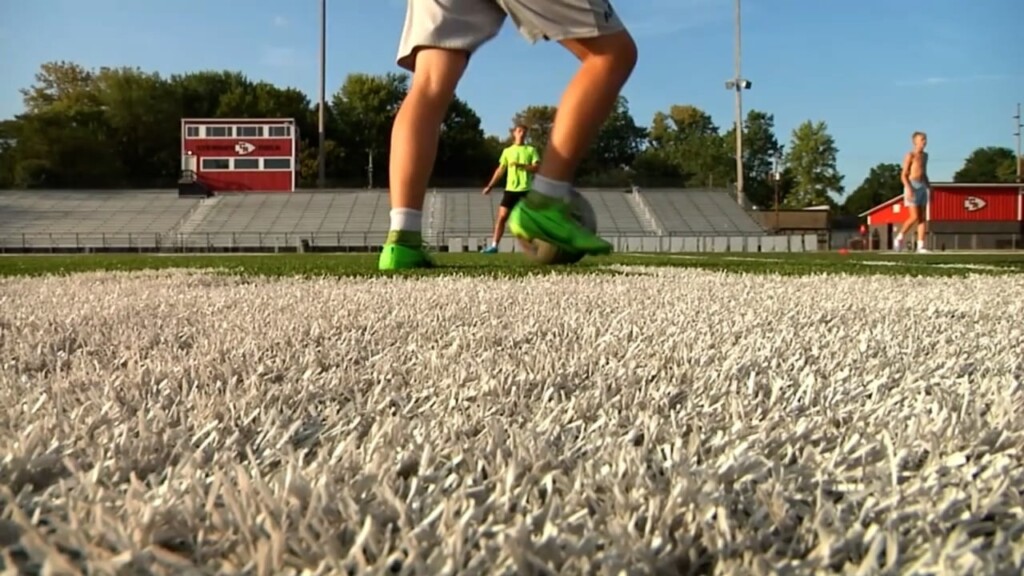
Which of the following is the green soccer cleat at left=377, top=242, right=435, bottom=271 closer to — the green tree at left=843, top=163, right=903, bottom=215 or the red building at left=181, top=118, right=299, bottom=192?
the red building at left=181, top=118, right=299, bottom=192

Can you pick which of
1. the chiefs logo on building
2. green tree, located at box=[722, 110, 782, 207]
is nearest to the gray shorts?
the chiefs logo on building

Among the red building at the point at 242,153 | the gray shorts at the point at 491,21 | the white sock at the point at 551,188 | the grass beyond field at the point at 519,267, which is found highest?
the red building at the point at 242,153

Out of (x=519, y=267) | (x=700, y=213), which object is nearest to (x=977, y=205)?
(x=700, y=213)

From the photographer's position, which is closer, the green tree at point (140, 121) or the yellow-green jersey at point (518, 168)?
the yellow-green jersey at point (518, 168)

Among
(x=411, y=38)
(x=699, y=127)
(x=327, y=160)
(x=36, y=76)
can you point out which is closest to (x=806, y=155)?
(x=699, y=127)

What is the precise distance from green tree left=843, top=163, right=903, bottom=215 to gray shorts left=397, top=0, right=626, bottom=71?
73.1 metres

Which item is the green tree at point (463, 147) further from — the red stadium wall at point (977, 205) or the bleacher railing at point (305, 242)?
the red stadium wall at point (977, 205)

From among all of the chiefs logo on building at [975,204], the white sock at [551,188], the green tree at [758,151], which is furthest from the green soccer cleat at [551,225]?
the green tree at [758,151]

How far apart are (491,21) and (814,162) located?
5993cm

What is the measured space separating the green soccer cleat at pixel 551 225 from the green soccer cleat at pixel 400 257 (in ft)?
2.15

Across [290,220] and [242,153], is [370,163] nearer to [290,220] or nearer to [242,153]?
[242,153]

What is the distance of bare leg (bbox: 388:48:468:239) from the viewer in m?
2.74

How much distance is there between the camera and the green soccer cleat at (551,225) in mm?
2670

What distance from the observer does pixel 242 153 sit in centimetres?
3653
